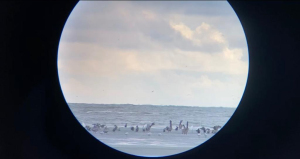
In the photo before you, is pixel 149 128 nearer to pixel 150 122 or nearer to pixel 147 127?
pixel 147 127

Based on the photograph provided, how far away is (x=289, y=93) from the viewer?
1.98 metres

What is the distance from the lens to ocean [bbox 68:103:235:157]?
28.8 ft

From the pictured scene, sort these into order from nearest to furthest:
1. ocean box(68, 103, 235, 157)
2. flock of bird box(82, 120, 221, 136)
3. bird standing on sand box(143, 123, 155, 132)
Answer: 1. ocean box(68, 103, 235, 157)
2. flock of bird box(82, 120, 221, 136)
3. bird standing on sand box(143, 123, 155, 132)

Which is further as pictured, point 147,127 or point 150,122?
point 150,122

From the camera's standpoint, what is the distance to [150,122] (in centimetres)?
1037

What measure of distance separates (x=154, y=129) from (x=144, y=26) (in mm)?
4297

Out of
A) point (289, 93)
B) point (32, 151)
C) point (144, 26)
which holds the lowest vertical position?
point (32, 151)

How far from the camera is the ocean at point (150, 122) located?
28.8 feet

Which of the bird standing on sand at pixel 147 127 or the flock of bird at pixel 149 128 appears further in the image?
the bird standing on sand at pixel 147 127

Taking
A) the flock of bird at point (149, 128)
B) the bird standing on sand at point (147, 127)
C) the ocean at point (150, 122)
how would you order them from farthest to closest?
the bird standing on sand at point (147, 127) < the flock of bird at point (149, 128) < the ocean at point (150, 122)

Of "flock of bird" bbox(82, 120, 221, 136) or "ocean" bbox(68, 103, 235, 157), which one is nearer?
"ocean" bbox(68, 103, 235, 157)

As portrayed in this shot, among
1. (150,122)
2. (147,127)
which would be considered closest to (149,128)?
(147,127)

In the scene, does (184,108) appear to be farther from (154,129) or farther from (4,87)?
(4,87)

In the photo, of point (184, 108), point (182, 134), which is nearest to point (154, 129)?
point (182, 134)
